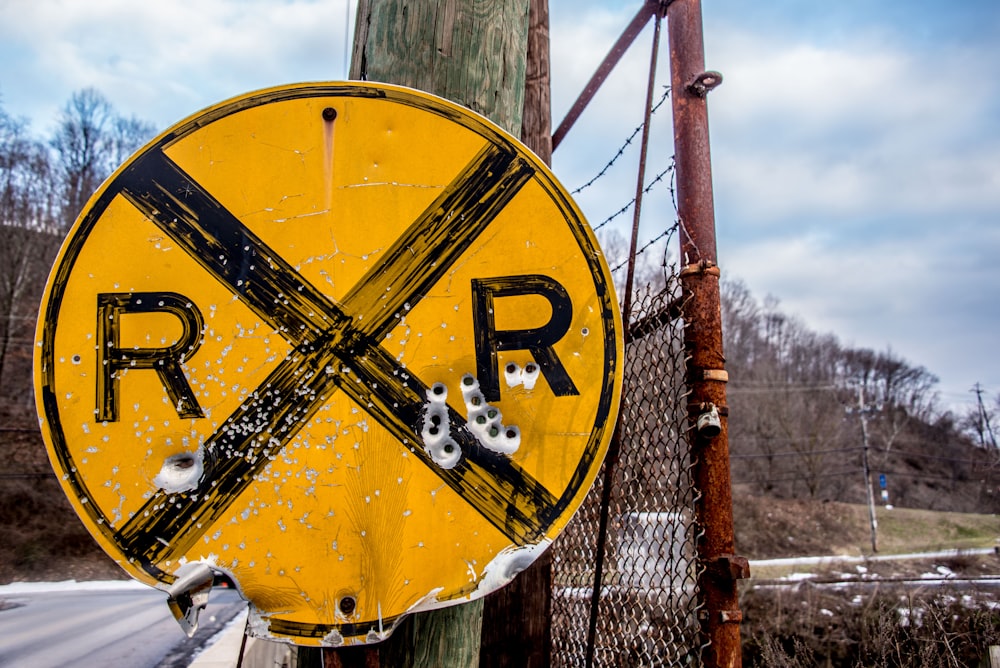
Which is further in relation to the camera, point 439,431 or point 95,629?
point 95,629

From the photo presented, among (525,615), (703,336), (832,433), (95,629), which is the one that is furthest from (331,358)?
(832,433)

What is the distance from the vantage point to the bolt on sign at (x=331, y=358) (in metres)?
1.10

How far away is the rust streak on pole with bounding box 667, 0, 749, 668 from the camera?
1476 mm

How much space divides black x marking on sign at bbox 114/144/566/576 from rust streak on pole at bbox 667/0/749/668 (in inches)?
22.7

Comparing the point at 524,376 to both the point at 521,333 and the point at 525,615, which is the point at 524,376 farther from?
the point at 525,615

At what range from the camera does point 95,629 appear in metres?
9.45

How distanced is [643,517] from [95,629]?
417 inches

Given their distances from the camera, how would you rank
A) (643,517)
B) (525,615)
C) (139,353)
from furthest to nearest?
(643,517), (525,615), (139,353)

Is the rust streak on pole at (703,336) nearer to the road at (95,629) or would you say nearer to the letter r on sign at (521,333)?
the letter r on sign at (521,333)

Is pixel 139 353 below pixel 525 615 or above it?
above

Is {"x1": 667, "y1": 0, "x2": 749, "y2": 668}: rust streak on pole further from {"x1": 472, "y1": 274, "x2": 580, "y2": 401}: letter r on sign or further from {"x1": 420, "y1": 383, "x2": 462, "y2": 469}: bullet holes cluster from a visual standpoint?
{"x1": 420, "y1": 383, "x2": 462, "y2": 469}: bullet holes cluster

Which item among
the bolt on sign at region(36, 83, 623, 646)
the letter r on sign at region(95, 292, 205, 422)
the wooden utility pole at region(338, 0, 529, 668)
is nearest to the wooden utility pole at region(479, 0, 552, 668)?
the wooden utility pole at region(338, 0, 529, 668)

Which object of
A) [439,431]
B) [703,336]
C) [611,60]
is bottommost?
Result: [439,431]

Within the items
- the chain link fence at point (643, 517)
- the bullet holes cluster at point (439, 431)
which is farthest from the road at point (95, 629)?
the bullet holes cluster at point (439, 431)
